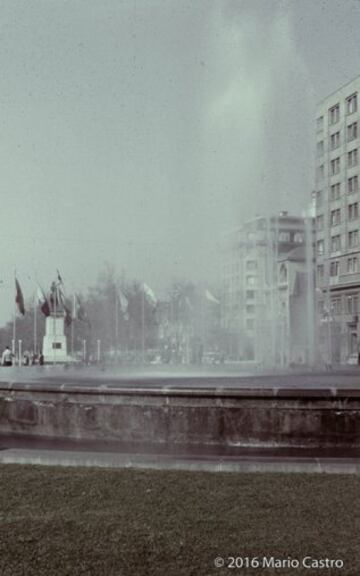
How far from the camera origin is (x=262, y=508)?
22.0 feet

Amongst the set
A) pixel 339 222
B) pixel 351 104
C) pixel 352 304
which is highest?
pixel 351 104

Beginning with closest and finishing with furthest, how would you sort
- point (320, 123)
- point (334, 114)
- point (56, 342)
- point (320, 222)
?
1. point (56, 342)
2. point (334, 114)
3. point (320, 123)
4. point (320, 222)

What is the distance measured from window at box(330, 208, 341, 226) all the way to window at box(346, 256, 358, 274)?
561 centimetres

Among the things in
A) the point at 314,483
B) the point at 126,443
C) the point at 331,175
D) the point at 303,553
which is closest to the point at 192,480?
the point at 314,483

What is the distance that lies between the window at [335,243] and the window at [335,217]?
1.48m

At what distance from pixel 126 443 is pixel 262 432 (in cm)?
207

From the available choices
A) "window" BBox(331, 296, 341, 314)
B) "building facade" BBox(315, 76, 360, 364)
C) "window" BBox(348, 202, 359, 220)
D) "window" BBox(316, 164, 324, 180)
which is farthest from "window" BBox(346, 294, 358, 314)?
"window" BBox(316, 164, 324, 180)

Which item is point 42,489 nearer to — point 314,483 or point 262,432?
point 314,483

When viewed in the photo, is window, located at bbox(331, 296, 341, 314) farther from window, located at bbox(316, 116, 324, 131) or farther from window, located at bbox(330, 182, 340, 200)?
window, located at bbox(316, 116, 324, 131)

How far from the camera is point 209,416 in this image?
435 inches

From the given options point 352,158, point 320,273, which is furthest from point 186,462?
point 320,273

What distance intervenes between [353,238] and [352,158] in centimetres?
800

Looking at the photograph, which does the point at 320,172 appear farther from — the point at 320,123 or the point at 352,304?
→ the point at 352,304

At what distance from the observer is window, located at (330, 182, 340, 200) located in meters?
77.8
